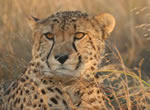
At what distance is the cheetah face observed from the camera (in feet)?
9.52

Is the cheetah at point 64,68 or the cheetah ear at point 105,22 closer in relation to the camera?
the cheetah at point 64,68

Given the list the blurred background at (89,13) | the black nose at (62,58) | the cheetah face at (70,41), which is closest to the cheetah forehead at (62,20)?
the cheetah face at (70,41)

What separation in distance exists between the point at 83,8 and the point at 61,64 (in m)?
3.95

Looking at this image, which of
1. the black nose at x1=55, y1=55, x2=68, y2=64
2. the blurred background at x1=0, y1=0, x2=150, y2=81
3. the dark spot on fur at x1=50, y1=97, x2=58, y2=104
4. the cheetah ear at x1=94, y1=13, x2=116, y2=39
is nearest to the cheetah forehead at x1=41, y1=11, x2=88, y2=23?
the cheetah ear at x1=94, y1=13, x2=116, y2=39

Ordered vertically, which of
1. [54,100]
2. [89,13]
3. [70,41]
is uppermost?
[89,13]

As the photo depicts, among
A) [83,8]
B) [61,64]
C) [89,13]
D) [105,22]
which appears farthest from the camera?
[83,8]

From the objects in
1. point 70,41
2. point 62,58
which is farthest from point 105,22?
point 62,58

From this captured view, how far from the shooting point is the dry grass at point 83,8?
4996 millimetres

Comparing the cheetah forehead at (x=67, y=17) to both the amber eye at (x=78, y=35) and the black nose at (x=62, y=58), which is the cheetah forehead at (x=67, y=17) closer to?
the amber eye at (x=78, y=35)

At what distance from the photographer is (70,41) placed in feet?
10.0

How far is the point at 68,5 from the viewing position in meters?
6.55

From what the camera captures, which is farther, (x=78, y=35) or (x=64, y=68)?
(x=78, y=35)

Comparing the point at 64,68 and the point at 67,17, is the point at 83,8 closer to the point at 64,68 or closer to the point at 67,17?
the point at 67,17

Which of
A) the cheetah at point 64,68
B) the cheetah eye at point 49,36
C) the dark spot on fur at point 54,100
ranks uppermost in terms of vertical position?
the cheetah eye at point 49,36
